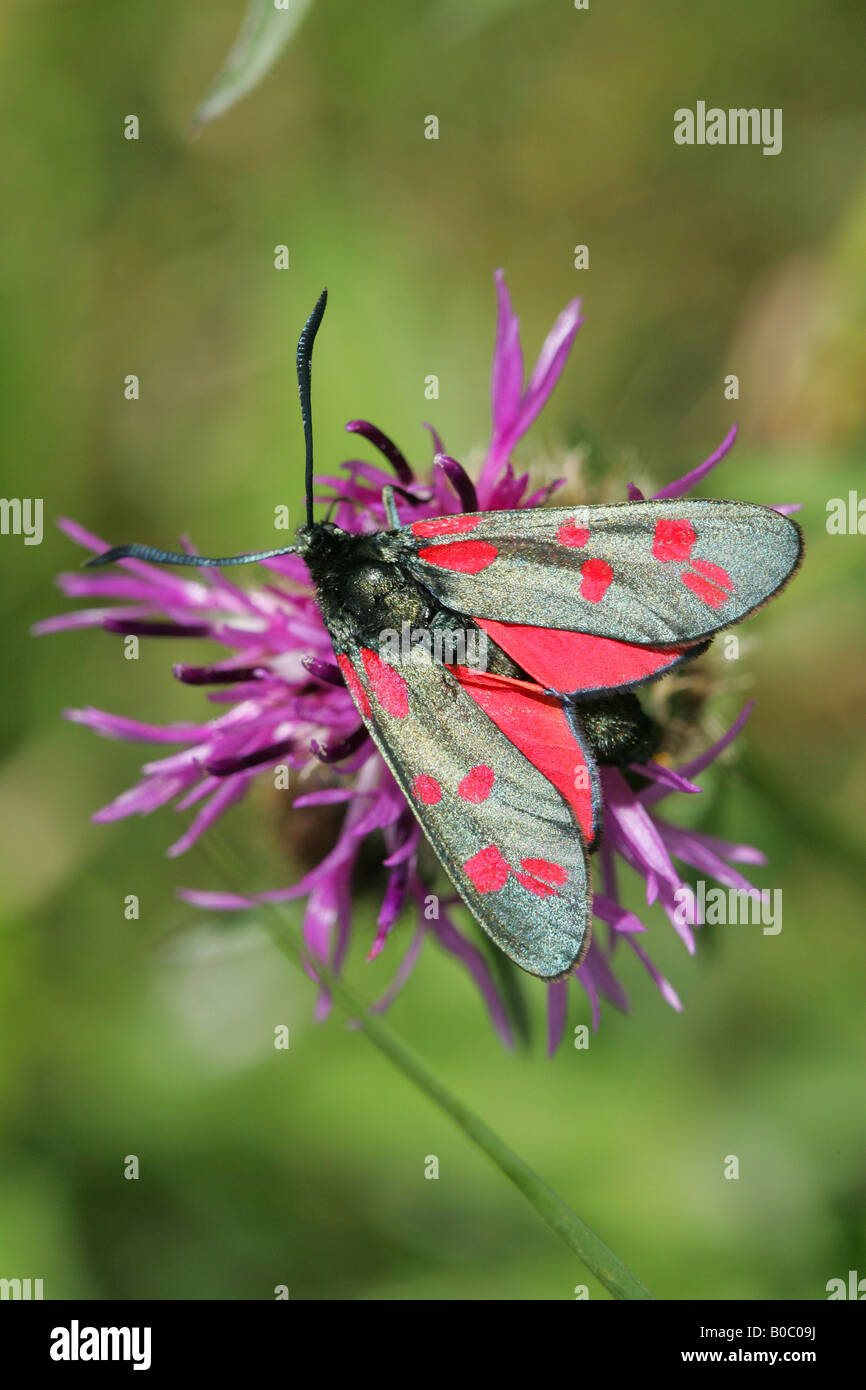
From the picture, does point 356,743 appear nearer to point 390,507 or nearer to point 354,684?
point 354,684

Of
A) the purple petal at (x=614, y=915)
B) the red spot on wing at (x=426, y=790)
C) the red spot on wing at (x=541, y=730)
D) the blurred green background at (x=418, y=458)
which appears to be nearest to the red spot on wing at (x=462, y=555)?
the red spot on wing at (x=541, y=730)

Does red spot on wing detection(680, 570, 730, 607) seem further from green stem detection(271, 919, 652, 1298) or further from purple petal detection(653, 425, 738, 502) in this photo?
green stem detection(271, 919, 652, 1298)

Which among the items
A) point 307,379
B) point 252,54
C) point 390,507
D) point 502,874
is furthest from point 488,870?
point 252,54

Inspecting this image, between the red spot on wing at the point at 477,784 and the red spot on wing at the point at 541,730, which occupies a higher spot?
the red spot on wing at the point at 541,730

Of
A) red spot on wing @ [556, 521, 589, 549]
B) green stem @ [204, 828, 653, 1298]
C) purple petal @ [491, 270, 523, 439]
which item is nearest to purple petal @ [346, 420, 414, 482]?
purple petal @ [491, 270, 523, 439]

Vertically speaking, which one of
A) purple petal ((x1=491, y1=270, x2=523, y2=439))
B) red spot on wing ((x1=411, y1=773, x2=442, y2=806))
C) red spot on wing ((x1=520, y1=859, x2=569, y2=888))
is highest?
purple petal ((x1=491, y1=270, x2=523, y2=439))

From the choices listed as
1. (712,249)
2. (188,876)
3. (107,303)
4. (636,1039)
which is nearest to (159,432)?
(107,303)

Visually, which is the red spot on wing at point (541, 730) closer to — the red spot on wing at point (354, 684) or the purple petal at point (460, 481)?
the red spot on wing at point (354, 684)
